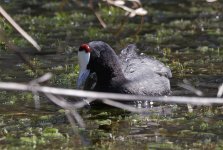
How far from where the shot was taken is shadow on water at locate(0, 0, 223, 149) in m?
7.21

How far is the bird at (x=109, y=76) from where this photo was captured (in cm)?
909

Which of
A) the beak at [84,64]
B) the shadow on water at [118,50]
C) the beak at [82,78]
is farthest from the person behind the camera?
the beak at [84,64]

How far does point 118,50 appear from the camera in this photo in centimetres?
1208

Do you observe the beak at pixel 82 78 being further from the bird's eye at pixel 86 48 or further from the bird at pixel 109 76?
the bird's eye at pixel 86 48

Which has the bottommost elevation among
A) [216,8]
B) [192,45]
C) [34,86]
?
[34,86]

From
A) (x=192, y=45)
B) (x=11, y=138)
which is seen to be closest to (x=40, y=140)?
(x=11, y=138)

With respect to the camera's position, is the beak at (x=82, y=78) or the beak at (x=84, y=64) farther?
the beak at (x=84, y=64)

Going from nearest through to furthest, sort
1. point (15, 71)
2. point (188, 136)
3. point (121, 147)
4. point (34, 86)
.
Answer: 1. point (34, 86)
2. point (121, 147)
3. point (188, 136)
4. point (15, 71)

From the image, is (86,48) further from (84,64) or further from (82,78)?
(82,78)

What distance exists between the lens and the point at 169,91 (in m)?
9.56

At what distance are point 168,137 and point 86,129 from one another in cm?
95

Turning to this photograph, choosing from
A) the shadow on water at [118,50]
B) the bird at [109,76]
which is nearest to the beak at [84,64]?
the bird at [109,76]

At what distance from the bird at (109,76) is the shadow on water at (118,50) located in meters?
0.32

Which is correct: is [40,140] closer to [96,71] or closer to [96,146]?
[96,146]
